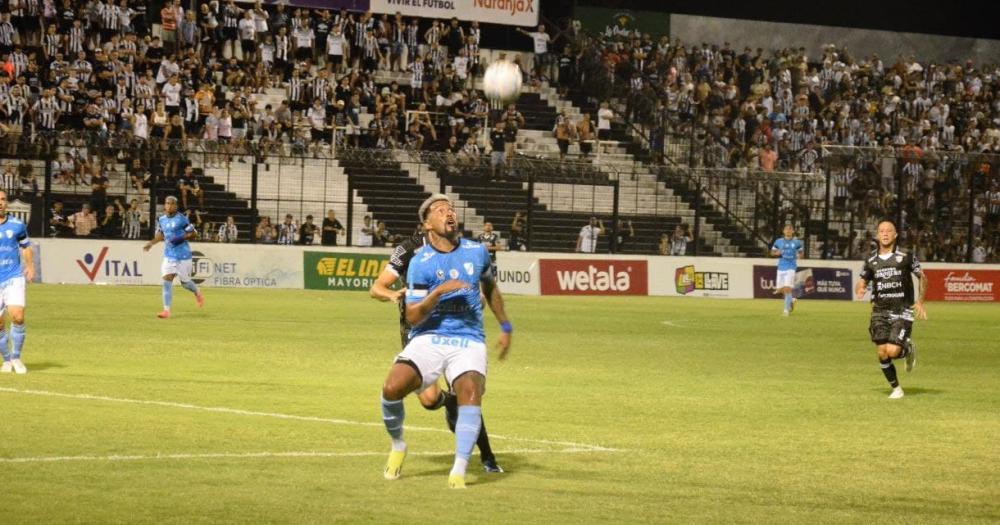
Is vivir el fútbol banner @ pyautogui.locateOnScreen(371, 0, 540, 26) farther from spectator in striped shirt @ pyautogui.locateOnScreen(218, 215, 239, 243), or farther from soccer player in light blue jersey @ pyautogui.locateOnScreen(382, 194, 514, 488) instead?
soccer player in light blue jersey @ pyautogui.locateOnScreen(382, 194, 514, 488)

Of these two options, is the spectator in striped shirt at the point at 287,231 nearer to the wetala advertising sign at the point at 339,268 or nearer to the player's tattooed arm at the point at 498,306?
the wetala advertising sign at the point at 339,268

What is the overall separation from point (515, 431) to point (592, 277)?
29745 millimetres

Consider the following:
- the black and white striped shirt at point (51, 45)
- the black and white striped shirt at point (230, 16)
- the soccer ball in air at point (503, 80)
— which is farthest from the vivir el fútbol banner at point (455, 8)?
the soccer ball in air at point (503, 80)

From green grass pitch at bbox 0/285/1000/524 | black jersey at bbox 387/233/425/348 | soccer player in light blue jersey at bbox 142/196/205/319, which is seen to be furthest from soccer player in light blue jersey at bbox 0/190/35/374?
soccer player in light blue jersey at bbox 142/196/205/319

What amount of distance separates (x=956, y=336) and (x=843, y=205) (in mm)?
16201

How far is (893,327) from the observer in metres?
18.6

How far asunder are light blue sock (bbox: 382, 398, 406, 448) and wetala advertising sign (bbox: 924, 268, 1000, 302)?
38.6m

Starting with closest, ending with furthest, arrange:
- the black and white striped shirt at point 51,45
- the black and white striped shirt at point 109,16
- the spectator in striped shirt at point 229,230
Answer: the spectator in striped shirt at point 229,230 < the black and white striped shirt at point 51,45 < the black and white striped shirt at point 109,16

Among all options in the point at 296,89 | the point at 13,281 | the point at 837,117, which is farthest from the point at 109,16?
the point at 13,281

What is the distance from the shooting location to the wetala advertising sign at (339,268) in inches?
1641

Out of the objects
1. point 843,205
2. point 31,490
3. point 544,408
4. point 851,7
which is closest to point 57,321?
point 544,408

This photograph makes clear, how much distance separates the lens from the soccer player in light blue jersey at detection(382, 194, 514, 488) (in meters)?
11.1

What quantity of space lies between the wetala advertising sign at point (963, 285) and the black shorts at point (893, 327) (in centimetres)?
2976

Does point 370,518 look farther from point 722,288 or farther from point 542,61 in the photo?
point 542,61
